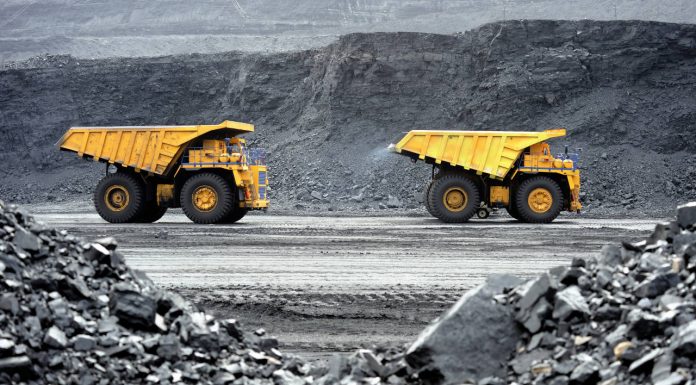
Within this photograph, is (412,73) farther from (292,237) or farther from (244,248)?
(244,248)

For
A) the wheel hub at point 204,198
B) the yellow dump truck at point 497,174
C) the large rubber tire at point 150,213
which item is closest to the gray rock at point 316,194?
the large rubber tire at point 150,213

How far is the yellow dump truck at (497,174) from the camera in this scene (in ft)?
63.2

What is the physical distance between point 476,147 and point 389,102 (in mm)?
14310

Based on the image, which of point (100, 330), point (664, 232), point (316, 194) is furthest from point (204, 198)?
point (664, 232)

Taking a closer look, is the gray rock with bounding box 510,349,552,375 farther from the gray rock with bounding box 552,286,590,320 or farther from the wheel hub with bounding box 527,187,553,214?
the wheel hub with bounding box 527,187,553,214

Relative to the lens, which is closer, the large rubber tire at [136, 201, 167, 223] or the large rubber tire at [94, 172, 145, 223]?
the large rubber tire at [94, 172, 145, 223]

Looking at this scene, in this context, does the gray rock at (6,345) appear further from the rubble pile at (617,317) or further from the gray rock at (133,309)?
the rubble pile at (617,317)

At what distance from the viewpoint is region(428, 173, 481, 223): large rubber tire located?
19.4 meters

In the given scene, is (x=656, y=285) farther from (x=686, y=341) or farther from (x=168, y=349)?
(x=168, y=349)

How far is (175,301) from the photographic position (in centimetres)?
601

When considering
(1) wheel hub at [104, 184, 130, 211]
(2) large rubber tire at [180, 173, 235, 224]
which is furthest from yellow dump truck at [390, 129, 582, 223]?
(1) wheel hub at [104, 184, 130, 211]

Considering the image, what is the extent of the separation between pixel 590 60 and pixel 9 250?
29.2 meters

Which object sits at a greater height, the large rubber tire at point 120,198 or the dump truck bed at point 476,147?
the dump truck bed at point 476,147

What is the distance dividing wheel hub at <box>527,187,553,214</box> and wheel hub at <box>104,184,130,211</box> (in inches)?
355
